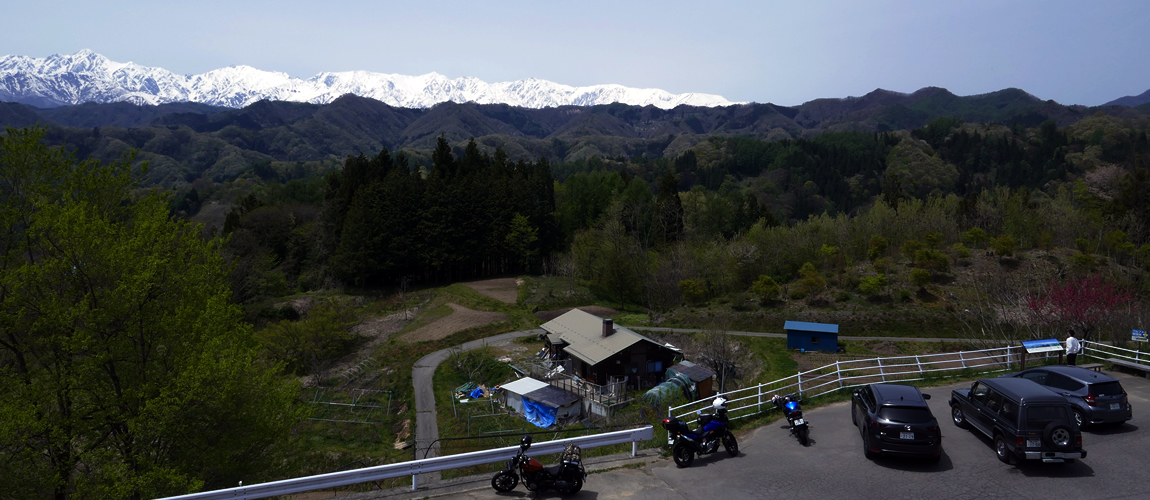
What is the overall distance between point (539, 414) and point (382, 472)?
17634 millimetres

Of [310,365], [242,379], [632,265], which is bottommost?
[310,365]

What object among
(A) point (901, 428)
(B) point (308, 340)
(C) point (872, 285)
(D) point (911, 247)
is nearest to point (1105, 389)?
(A) point (901, 428)

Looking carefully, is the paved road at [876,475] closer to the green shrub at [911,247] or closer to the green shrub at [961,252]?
the green shrub at [911,247]

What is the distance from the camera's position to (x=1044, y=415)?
39.5ft

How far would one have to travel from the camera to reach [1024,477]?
12.1 m

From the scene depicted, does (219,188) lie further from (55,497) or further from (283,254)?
(55,497)

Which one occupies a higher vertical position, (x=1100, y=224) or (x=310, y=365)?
(x=1100, y=224)

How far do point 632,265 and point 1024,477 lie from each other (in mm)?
44706

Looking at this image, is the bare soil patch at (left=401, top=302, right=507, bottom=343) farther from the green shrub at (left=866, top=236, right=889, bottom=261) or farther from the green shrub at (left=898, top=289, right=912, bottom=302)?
the green shrub at (left=866, top=236, right=889, bottom=261)

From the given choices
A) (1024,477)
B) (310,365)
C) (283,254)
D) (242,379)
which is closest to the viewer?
(1024,477)

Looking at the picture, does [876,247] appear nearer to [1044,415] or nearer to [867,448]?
[1044,415]

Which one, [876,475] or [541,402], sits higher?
[876,475]

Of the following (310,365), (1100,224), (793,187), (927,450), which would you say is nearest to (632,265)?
(310,365)

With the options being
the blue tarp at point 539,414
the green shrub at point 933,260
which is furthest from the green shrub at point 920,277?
the blue tarp at point 539,414
